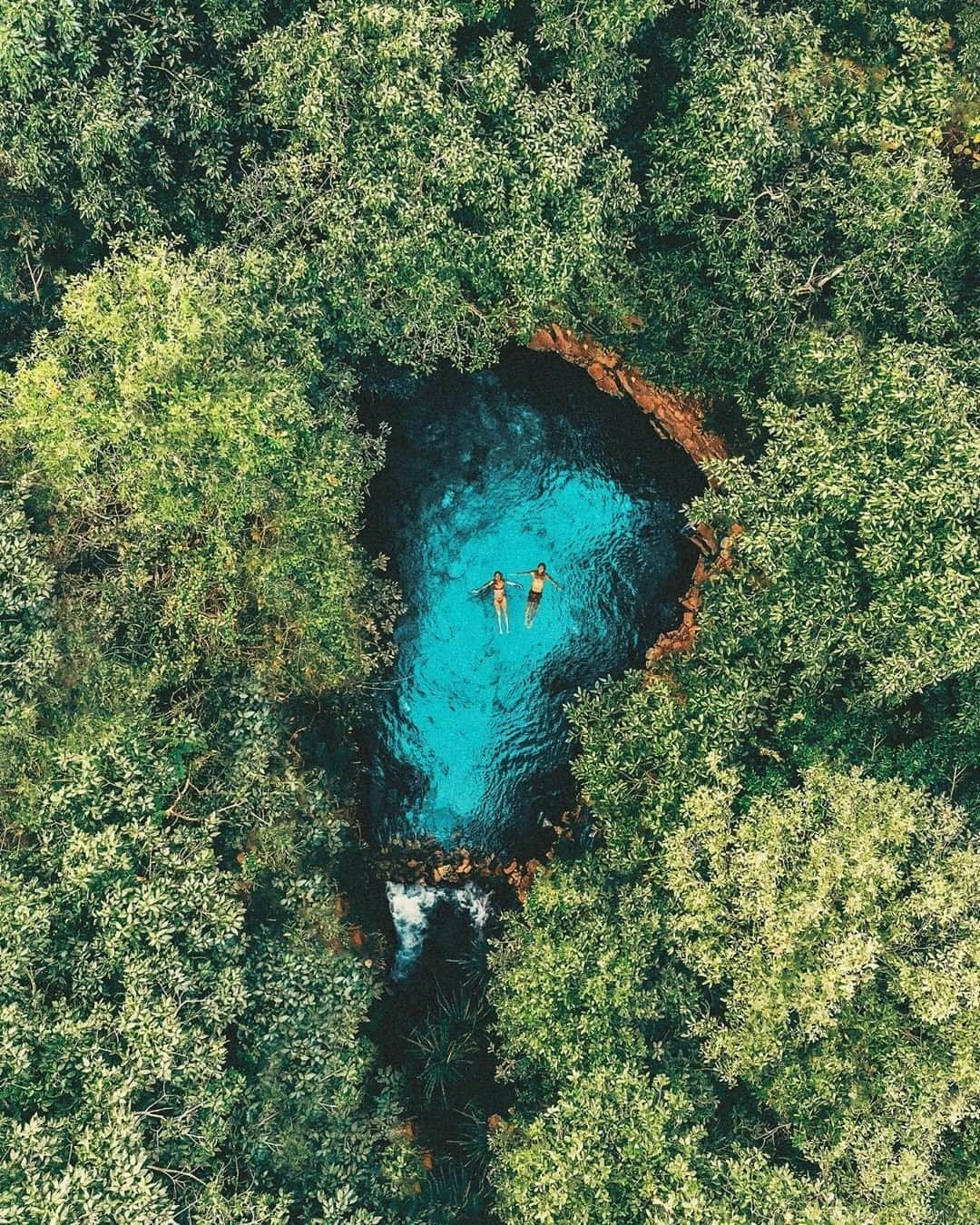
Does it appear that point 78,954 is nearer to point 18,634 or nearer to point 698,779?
point 18,634

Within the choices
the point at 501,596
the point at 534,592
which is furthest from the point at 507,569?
the point at 534,592

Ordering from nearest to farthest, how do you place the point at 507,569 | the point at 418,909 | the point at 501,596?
the point at 418,909
the point at 501,596
the point at 507,569

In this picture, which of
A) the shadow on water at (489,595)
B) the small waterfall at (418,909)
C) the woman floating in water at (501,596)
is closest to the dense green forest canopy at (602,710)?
the small waterfall at (418,909)

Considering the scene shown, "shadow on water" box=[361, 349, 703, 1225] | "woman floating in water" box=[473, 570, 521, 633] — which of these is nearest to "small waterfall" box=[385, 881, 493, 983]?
"shadow on water" box=[361, 349, 703, 1225]

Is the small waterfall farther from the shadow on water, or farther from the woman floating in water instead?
the woman floating in water

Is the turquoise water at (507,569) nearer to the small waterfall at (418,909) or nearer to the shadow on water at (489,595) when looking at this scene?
the shadow on water at (489,595)

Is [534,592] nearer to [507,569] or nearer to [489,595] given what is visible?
[507,569]
